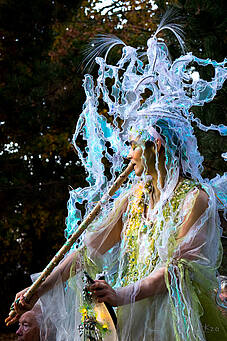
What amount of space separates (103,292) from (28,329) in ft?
1.62

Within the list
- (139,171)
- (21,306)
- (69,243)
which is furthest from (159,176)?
(21,306)

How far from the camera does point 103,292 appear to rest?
1812 millimetres

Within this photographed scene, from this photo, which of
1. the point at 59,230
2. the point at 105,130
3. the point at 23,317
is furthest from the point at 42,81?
the point at 23,317

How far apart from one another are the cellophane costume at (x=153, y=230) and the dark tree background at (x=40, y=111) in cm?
380

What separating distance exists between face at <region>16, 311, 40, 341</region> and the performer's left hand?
0.44 metres

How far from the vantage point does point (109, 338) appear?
200 centimetres

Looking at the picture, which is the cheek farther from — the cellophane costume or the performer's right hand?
the performer's right hand

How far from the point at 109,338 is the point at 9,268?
5.87 m

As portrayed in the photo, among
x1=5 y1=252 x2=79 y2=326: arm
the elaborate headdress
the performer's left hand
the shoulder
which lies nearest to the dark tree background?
the elaborate headdress

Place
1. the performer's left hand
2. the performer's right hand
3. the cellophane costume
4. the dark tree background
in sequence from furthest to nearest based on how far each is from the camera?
the dark tree background → the performer's right hand → the cellophane costume → the performer's left hand

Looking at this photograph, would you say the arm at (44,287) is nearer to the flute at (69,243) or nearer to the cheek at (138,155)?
the flute at (69,243)

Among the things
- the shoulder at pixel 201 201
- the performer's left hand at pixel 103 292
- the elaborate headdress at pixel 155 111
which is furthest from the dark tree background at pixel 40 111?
the performer's left hand at pixel 103 292

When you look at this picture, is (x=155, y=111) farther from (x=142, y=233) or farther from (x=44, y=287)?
(x=44, y=287)

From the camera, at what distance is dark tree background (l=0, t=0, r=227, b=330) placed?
6.41 metres
